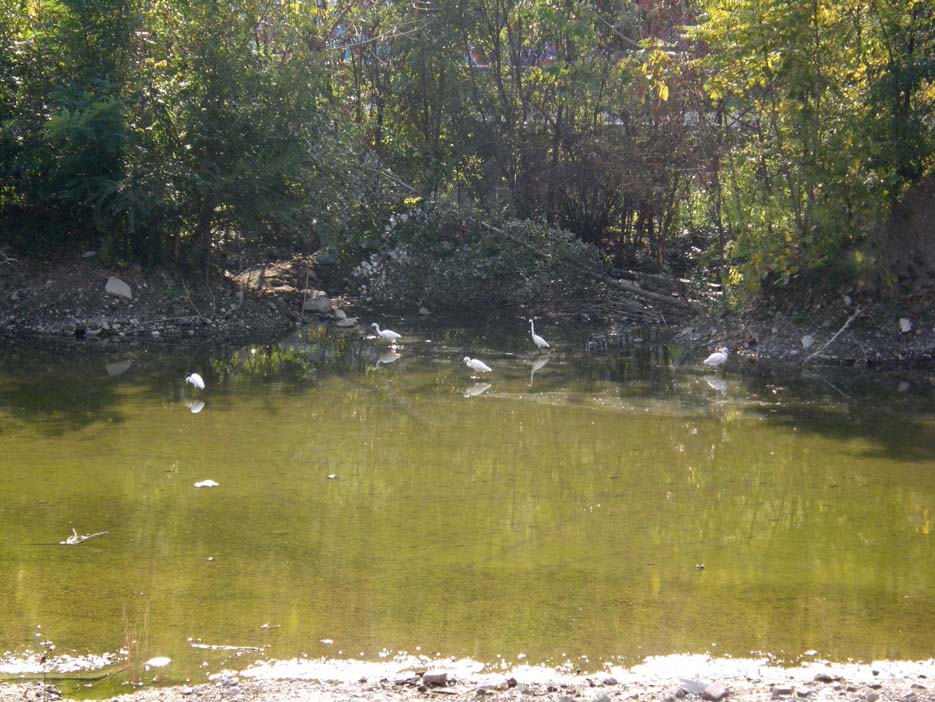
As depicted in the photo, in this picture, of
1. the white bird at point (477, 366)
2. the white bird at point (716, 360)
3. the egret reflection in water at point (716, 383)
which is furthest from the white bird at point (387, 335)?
the egret reflection in water at point (716, 383)

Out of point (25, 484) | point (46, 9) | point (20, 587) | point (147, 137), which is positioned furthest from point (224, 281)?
point (20, 587)

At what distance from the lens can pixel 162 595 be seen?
530 cm

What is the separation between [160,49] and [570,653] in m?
12.6

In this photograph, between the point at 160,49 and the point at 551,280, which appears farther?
the point at 551,280

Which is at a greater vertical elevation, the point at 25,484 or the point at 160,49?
the point at 160,49

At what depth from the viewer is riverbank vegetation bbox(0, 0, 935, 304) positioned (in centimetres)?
1248

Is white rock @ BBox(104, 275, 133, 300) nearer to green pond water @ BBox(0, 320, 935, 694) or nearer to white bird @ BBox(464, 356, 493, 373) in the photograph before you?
green pond water @ BBox(0, 320, 935, 694)

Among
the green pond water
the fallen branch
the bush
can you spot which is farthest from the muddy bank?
the bush

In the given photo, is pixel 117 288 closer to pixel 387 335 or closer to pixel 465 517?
pixel 387 335

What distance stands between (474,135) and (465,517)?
13116 millimetres

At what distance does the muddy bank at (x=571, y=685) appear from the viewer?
4184mm

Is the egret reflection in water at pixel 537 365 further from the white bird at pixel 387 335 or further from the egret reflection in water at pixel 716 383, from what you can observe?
the white bird at pixel 387 335

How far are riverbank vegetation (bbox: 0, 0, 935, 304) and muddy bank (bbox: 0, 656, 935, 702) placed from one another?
8951mm

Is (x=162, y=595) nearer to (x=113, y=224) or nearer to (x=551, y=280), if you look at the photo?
(x=113, y=224)
